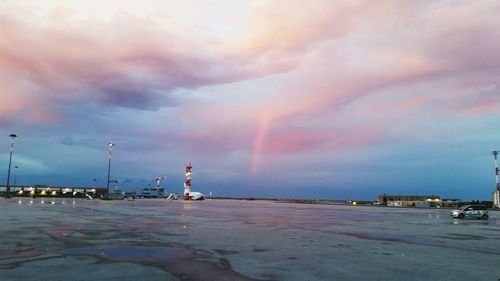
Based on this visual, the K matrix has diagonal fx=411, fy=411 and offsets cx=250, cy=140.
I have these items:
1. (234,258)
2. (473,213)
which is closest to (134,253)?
(234,258)

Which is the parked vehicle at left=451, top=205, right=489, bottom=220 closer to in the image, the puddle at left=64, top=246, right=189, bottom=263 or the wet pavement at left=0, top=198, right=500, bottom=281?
the wet pavement at left=0, top=198, right=500, bottom=281

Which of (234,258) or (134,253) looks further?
(134,253)

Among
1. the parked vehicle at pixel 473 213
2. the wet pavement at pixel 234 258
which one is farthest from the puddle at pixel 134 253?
the parked vehicle at pixel 473 213

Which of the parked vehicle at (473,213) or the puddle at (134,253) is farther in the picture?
the parked vehicle at (473,213)

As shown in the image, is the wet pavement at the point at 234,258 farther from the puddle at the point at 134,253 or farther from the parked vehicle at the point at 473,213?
the parked vehicle at the point at 473,213

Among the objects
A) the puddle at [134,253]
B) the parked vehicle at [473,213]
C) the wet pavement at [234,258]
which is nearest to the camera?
the wet pavement at [234,258]

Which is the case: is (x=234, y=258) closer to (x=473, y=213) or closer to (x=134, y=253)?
(x=134, y=253)

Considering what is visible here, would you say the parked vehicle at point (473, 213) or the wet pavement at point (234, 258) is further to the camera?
the parked vehicle at point (473, 213)

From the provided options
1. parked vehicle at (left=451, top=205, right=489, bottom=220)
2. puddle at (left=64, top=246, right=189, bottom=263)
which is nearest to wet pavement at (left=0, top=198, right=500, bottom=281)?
puddle at (left=64, top=246, right=189, bottom=263)

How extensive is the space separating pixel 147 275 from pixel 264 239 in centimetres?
1109

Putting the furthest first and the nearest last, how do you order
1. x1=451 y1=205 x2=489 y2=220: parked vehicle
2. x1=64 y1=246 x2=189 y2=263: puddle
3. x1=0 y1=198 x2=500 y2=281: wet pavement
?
x1=451 y1=205 x2=489 y2=220: parked vehicle
x1=64 y1=246 x2=189 y2=263: puddle
x1=0 y1=198 x2=500 y2=281: wet pavement

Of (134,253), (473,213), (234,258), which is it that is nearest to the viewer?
(234,258)

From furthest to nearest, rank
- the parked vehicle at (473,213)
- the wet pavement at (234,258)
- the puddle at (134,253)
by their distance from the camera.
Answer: the parked vehicle at (473,213)
the puddle at (134,253)
the wet pavement at (234,258)

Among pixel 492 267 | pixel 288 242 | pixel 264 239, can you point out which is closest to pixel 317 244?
pixel 288 242
